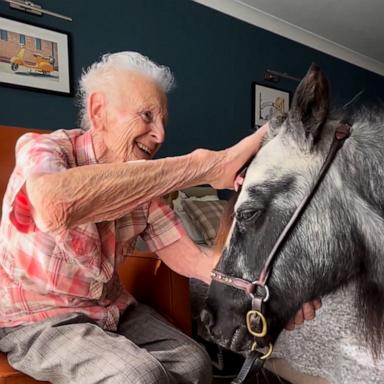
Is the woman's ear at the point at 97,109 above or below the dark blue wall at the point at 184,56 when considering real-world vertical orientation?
below

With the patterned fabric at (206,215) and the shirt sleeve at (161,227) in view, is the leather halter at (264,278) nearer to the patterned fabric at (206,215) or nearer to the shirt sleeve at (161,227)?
the shirt sleeve at (161,227)

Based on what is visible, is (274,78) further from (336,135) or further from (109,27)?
(336,135)

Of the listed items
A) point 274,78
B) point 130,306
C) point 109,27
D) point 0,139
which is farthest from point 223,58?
point 130,306

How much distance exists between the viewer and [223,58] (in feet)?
10.5

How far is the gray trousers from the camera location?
0.87 m

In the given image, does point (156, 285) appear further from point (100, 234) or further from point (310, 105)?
point (310, 105)

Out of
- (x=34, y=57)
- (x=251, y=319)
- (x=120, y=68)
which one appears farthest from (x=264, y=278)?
(x=34, y=57)

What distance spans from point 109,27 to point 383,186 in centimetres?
219

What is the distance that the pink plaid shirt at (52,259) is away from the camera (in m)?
0.91

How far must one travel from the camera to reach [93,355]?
893 mm

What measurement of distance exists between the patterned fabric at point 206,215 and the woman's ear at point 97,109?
1.11 metres

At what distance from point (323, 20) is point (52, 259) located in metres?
3.30

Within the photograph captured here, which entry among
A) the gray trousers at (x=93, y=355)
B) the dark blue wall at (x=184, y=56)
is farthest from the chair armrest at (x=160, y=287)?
the dark blue wall at (x=184, y=56)

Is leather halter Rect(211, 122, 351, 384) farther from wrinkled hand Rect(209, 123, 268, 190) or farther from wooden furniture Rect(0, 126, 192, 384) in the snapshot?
wooden furniture Rect(0, 126, 192, 384)
